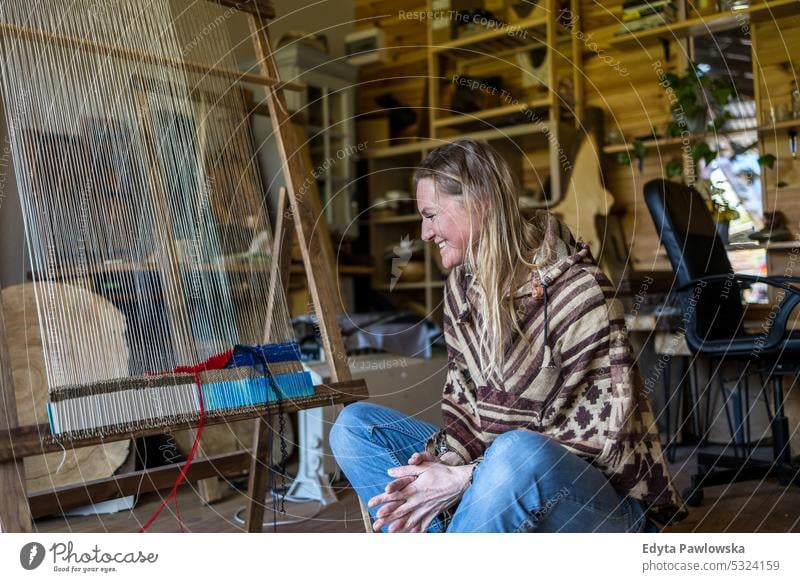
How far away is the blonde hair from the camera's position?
53.6 inches

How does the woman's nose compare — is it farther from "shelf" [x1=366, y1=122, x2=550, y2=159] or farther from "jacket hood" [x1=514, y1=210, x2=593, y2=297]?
"shelf" [x1=366, y1=122, x2=550, y2=159]

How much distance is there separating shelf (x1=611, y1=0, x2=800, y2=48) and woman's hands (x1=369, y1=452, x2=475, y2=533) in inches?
95.8

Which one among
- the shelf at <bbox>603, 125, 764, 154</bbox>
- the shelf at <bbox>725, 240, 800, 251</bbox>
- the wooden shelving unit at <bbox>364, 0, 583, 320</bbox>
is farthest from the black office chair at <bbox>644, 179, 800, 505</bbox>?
A: the wooden shelving unit at <bbox>364, 0, 583, 320</bbox>

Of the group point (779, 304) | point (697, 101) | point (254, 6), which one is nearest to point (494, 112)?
point (697, 101)

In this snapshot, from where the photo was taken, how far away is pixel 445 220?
1.40 meters

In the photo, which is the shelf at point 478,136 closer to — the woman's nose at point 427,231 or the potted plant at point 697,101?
the potted plant at point 697,101

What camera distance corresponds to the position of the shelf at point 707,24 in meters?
3.11

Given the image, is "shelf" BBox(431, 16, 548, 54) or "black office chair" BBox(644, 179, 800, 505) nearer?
"black office chair" BBox(644, 179, 800, 505)

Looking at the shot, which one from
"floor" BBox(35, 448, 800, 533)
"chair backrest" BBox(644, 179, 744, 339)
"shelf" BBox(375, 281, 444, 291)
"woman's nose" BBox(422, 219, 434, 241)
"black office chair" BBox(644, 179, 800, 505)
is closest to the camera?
"woman's nose" BBox(422, 219, 434, 241)

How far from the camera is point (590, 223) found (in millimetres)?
3553

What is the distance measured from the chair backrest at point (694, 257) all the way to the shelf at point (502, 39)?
142 centimetres

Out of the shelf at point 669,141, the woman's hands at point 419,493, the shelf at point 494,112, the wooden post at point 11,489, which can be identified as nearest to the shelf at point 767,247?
the shelf at point 669,141

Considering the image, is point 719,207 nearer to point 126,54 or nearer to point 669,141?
point 669,141

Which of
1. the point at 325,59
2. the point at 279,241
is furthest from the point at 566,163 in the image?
the point at 279,241
